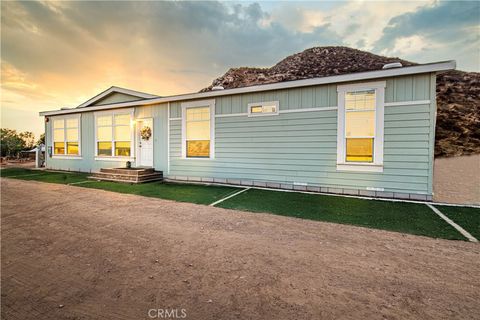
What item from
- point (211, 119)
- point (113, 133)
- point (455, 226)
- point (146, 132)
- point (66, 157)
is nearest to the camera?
point (455, 226)

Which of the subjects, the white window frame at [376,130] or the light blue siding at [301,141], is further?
the white window frame at [376,130]

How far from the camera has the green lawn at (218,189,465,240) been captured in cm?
393

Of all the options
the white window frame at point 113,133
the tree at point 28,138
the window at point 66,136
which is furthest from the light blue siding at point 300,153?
the tree at point 28,138

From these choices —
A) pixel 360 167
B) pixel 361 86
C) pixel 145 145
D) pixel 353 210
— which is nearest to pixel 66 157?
pixel 145 145

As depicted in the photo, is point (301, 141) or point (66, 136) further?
point (66, 136)

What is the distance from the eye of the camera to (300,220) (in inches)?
172

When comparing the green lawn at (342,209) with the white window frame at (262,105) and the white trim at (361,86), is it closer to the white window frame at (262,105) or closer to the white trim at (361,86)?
the white window frame at (262,105)

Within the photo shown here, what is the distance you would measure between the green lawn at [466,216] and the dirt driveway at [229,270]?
995mm

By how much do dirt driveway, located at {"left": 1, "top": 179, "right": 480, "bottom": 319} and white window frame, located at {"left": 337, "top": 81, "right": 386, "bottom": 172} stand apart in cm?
290

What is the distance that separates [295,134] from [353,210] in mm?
2961

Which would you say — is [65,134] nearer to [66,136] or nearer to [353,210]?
[66,136]

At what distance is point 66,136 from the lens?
12.4 metres

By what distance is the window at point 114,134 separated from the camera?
34.0 ft

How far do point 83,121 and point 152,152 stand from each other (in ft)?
16.8
